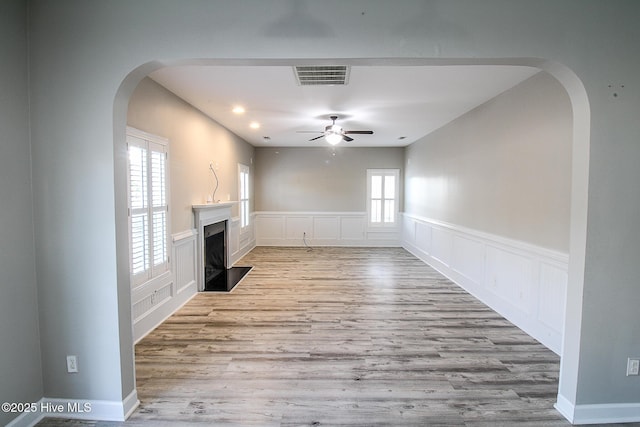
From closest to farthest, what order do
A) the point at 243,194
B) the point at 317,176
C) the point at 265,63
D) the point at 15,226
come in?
the point at 15,226 → the point at 265,63 → the point at 243,194 → the point at 317,176

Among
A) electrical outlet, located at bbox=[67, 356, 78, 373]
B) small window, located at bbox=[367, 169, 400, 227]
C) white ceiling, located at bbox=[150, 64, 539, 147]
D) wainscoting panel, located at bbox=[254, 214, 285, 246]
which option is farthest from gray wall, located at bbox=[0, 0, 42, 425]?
small window, located at bbox=[367, 169, 400, 227]

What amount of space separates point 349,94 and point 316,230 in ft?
16.9

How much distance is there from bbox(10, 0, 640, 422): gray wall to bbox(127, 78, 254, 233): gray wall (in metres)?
1.02

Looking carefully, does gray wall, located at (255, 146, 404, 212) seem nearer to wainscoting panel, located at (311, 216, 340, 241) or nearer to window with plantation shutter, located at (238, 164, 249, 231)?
wainscoting panel, located at (311, 216, 340, 241)

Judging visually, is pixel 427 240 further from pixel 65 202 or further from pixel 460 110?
pixel 65 202

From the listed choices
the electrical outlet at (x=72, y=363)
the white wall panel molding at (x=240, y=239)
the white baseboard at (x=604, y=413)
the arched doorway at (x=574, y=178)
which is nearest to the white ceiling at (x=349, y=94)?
the arched doorway at (x=574, y=178)

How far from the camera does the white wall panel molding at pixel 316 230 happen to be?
850 cm

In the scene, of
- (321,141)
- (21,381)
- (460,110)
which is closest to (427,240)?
(460,110)

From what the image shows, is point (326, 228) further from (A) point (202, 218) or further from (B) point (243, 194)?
(A) point (202, 218)

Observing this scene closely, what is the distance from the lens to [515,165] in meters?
3.54

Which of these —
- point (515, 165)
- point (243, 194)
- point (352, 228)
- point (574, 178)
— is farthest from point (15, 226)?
point (352, 228)

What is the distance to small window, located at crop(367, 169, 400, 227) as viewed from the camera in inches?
332

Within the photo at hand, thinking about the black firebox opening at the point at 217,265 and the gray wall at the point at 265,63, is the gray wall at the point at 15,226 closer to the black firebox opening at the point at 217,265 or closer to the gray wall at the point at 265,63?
the gray wall at the point at 265,63

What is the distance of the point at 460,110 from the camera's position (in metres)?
4.53
